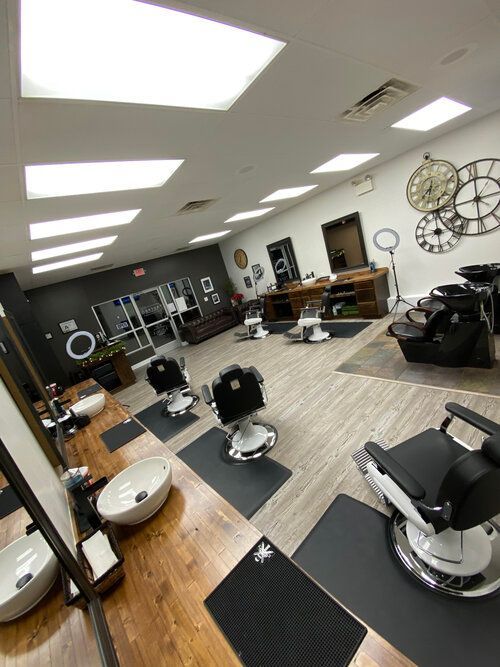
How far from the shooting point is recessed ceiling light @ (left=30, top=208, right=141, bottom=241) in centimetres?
296

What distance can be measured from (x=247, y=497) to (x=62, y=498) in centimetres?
150

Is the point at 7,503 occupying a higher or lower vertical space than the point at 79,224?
lower

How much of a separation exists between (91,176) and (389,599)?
3650mm

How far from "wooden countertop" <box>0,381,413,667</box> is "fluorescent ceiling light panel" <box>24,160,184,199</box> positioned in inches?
89.8

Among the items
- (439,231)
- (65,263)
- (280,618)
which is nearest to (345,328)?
(439,231)

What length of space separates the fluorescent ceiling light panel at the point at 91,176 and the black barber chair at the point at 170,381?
2.33 m

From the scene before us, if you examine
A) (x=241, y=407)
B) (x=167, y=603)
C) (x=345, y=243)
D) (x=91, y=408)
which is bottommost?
(x=241, y=407)

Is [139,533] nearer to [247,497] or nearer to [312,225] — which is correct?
[247,497]

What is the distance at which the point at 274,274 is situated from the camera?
8.25 meters

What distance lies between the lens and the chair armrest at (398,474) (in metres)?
1.30

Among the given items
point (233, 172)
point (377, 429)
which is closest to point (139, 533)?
point (377, 429)

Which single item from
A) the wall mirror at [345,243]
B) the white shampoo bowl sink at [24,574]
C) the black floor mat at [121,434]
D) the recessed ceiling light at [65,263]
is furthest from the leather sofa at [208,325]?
the white shampoo bowl sink at [24,574]

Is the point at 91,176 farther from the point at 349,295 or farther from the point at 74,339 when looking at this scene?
the point at 74,339

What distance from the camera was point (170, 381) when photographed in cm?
416
